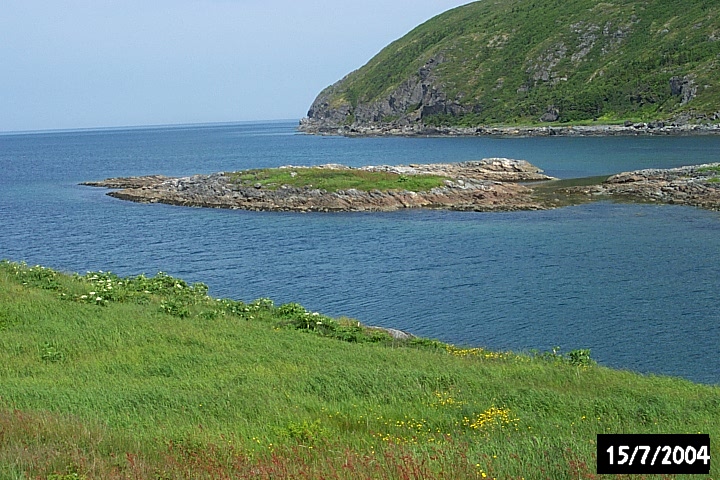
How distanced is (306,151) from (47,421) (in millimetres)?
173315

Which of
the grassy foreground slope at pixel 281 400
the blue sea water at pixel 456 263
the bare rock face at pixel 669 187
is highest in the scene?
the grassy foreground slope at pixel 281 400

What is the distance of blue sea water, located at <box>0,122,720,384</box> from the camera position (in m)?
33.9

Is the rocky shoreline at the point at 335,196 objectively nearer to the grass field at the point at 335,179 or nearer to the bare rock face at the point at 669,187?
the grass field at the point at 335,179

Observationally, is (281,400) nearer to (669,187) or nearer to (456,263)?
(456,263)

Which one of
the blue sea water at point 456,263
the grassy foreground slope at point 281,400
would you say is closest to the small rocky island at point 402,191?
the blue sea water at point 456,263

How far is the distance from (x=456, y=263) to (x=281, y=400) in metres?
35.9

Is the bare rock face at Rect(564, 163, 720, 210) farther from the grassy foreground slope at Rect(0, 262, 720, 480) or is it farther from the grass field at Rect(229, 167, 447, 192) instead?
the grassy foreground slope at Rect(0, 262, 720, 480)

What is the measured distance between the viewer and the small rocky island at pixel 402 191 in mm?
77812

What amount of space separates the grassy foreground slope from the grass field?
5706 cm

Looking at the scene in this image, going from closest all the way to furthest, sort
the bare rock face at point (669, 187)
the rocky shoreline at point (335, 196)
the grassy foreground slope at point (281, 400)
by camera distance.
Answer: the grassy foreground slope at point (281, 400), the bare rock face at point (669, 187), the rocky shoreline at point (335, 196)

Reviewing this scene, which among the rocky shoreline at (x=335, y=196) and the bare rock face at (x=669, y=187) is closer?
the bare rock face at (x=669, y=187)

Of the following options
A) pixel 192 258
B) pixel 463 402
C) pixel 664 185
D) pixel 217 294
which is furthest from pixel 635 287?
pixel 664 185

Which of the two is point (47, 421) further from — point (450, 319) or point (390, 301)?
point (390, 301)

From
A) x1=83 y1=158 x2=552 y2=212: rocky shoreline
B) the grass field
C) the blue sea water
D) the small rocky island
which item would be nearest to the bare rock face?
the small rocky island
